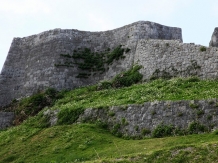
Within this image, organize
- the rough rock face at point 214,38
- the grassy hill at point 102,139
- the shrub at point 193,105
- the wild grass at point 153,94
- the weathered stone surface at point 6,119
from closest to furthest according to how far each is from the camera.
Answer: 1. the grassy hill at point 102,139
2. the shrub at point 193,105
3. the wild grass at point 153,94
4. the rough rock face at point 214,38
5. the weathered stone surface at point 6,119

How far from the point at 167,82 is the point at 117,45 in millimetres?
11784

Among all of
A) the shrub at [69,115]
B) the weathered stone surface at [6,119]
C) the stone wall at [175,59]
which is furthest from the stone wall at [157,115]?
the weathered stone surface at [6,119]

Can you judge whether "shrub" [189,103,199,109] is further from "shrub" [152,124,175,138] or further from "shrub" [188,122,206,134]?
"shrub" [152,124,175,138]

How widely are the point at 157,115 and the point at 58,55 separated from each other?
1947 centimetres

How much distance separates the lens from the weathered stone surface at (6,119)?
2799 centimetres

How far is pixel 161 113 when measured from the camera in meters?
18.5

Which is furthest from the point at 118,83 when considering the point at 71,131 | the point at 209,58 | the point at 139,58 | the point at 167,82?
the point at 71,131

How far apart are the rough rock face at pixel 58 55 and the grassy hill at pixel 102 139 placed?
5.13 meters

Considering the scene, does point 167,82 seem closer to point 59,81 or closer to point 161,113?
point 161,113

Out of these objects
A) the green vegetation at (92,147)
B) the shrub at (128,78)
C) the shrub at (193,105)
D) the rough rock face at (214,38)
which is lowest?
the green vegetation at (92,147)

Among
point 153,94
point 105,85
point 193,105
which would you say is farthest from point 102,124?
point 105,85

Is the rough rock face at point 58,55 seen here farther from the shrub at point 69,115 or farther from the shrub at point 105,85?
the shrub at point 69,115

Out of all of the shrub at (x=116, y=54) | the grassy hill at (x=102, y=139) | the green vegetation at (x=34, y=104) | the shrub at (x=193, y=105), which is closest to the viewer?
the grassy hill at (x=102, y=139)

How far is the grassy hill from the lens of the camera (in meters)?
13.8
